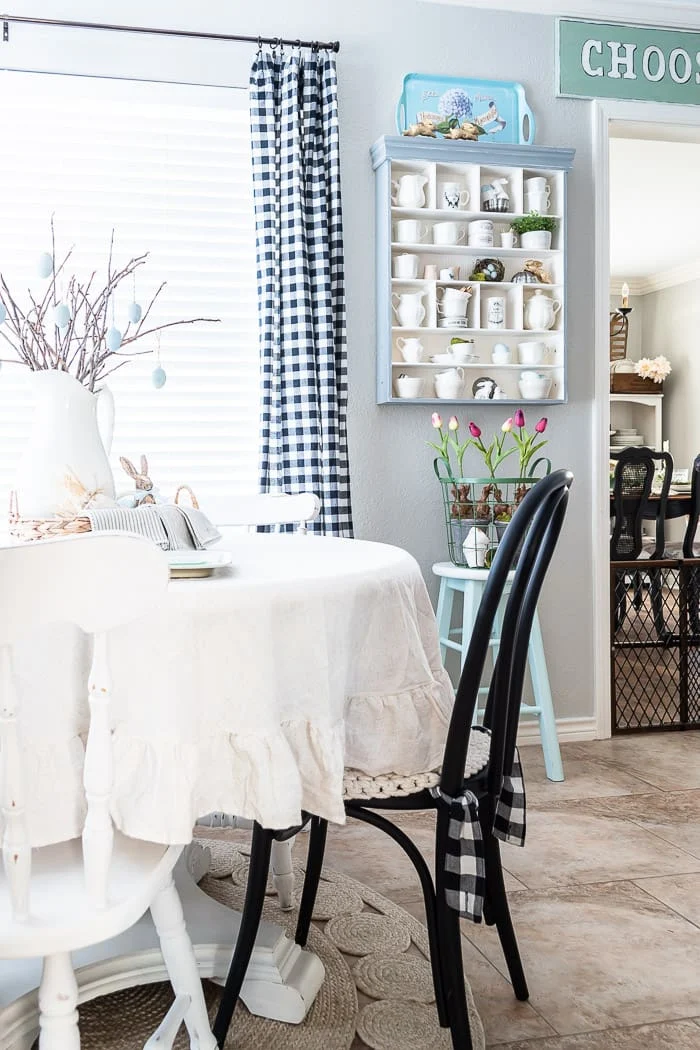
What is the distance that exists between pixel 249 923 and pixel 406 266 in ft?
7.64

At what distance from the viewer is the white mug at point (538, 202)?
130 inches

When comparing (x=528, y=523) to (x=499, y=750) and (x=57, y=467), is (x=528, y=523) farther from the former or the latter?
(x=57, y=467)

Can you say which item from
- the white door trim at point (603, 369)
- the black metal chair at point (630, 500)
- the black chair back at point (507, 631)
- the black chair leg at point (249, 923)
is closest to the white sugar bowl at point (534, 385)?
the white door trim at point (603, 369)

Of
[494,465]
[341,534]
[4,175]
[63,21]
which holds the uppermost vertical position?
[63,21]

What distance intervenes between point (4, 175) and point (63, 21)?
498mm

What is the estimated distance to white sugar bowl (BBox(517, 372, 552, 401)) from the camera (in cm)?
334

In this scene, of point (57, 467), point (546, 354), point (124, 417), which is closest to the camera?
point (57, 467)

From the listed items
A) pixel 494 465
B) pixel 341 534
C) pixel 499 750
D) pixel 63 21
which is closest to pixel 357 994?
pixel 499 750

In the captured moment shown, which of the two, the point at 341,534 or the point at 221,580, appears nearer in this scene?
the point at 221,580

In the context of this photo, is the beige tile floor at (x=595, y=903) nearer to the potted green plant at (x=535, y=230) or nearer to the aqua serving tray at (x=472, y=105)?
the potted green plant at (x=535, y=230)

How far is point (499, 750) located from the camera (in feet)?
5.01

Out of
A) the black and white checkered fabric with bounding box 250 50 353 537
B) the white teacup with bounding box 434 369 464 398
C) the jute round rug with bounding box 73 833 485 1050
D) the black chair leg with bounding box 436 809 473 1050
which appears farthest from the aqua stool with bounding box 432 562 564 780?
the black chair leg with bounding box 436 809 473 1050

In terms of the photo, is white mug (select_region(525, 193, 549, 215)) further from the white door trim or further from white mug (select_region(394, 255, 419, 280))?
white mug (select_region(394, 255, 419, 280))

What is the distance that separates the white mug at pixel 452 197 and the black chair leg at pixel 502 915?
2.28 m
